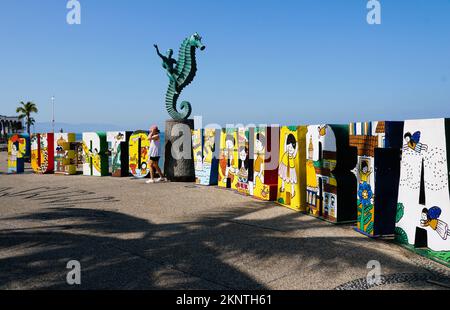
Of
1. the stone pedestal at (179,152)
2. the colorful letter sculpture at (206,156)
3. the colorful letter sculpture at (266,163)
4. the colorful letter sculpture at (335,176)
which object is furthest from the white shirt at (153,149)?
the colorful letter sculpture at (335,176)

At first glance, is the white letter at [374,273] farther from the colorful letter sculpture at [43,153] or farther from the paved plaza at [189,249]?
the colorful letter sculpture at [43,153]

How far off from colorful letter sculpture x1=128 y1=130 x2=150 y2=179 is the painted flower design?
9.09 metres

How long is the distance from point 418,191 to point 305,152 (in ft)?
9.44

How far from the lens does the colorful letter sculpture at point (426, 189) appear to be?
477 cm

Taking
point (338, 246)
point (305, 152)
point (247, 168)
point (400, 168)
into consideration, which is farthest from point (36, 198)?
point (400, 168)

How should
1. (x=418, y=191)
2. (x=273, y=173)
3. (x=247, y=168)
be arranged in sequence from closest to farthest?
(x=418, y=191) → (x=273, y=173) → (x=247, y=168)

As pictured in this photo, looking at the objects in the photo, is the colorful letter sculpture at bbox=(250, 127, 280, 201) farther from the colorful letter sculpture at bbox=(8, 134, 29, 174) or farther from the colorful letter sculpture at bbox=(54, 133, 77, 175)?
the colorful letter sculpture at bbox=(8, 134, 29, 174)

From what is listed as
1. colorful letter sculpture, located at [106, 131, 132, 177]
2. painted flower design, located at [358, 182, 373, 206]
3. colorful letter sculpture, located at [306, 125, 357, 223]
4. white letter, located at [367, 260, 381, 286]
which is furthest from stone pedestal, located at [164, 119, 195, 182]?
white letter, located at [367, 260, 381, 286]

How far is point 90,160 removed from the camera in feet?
49.5

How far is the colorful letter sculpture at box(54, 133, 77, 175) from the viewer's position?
1561 cm

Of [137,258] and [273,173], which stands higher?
[273,173]

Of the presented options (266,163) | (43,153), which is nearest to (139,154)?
(43,153)
